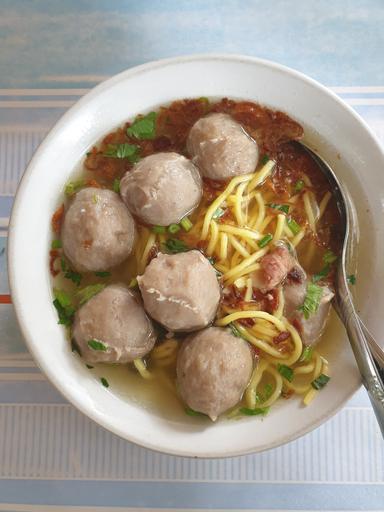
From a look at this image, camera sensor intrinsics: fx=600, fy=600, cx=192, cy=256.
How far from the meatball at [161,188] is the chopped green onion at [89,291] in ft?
0.95

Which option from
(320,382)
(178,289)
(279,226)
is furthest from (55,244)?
(320,382)

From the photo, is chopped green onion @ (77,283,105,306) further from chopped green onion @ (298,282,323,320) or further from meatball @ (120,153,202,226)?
chopped green onion @ (298,282,323,320)

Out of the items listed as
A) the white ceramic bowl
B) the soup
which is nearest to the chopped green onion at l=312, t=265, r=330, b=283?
the soup

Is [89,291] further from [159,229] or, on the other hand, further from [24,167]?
[24,167]

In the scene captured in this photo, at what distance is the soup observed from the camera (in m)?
1.98

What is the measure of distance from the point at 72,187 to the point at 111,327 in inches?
21.4

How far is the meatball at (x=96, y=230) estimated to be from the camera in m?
2.01

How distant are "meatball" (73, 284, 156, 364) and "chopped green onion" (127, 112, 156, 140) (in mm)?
582

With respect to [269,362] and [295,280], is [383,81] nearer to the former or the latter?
[295,280]

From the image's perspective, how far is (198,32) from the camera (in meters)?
2.50

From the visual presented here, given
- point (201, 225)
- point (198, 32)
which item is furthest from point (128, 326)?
point (198, 32)

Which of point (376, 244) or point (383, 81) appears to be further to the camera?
point (383, 81)

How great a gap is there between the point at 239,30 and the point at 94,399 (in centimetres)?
159

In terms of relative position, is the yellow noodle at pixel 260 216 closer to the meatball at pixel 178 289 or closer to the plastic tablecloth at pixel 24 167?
the meatball at pixel 178 289
